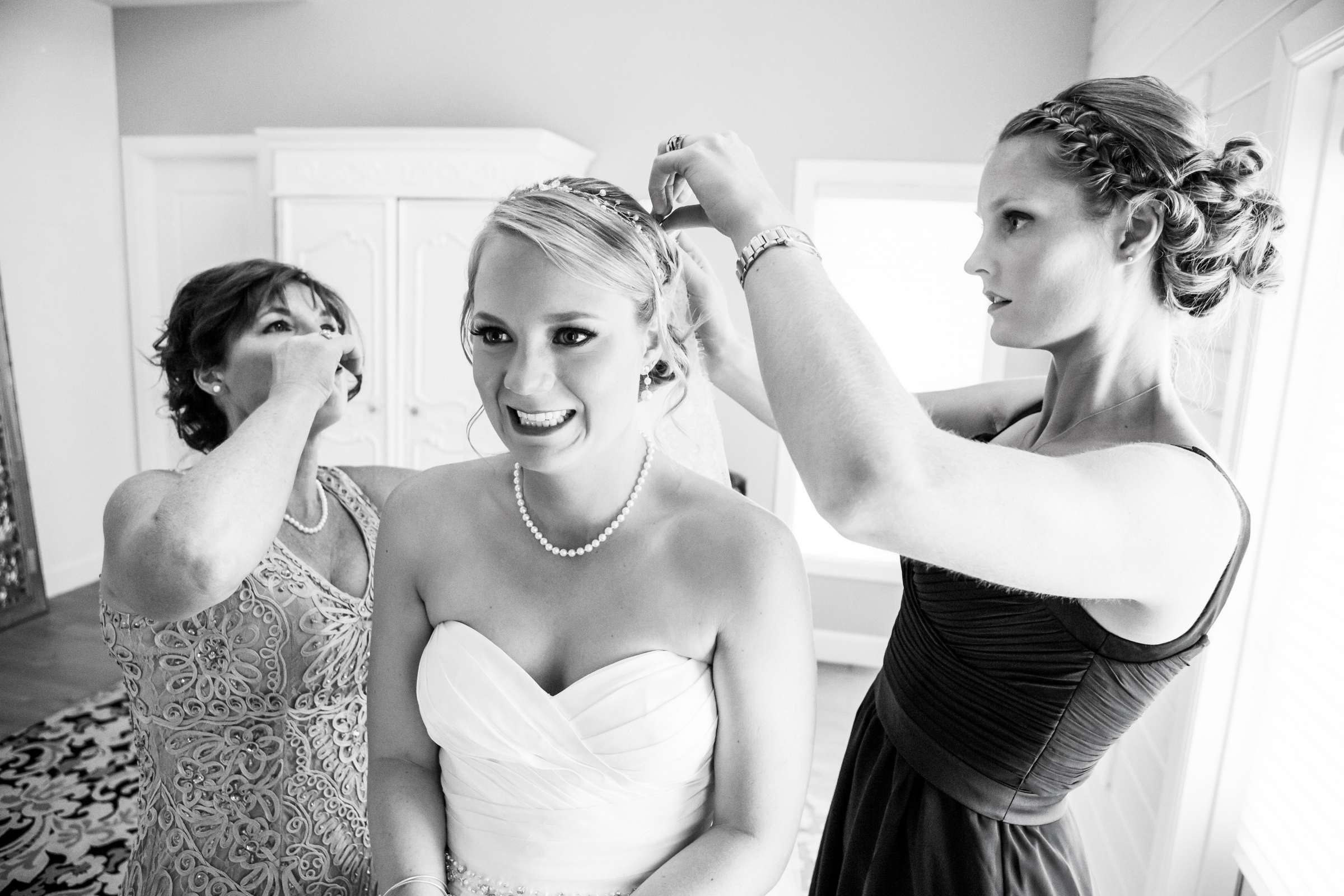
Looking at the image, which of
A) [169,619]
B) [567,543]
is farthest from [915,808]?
[169,619]

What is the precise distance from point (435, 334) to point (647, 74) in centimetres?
187

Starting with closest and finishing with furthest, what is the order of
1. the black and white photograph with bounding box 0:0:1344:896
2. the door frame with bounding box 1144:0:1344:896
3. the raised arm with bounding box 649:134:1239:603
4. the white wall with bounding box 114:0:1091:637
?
1. the raised arm with bounding box 649:134:1239:603
2. the black and white photograph with bounding box 0:0:1344:896
3. the door frame with bounding box 1144:0:1344:896
4. the white wall with bounding box 114:0:1091:637

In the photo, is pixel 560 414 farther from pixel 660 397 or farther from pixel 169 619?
pixel 169 619

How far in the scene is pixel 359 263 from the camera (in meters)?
4.36

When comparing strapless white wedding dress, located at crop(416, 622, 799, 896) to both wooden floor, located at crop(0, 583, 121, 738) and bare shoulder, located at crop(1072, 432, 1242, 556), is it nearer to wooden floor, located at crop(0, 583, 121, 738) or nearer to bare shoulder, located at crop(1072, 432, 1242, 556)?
bare shoulder, located at crop(1072, 432, 1242, 556)

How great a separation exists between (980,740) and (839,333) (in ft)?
2.00

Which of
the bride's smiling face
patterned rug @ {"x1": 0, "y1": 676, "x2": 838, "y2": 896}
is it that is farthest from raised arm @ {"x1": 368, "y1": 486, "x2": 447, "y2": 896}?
patterned rug @ {"x1": 0, "y1": 676, "x2": 838, "y2": 896}

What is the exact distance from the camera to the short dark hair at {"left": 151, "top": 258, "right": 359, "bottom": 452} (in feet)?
5.05

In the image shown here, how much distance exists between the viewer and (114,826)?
287cm

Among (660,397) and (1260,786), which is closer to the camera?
(660,397)

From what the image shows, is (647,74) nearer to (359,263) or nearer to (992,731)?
(359,263)

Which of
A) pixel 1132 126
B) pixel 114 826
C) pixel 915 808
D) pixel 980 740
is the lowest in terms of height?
pixel 114 826

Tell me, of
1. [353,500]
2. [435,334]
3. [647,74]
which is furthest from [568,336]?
[647,74]

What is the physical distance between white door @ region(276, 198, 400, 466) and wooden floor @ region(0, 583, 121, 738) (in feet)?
5.08
